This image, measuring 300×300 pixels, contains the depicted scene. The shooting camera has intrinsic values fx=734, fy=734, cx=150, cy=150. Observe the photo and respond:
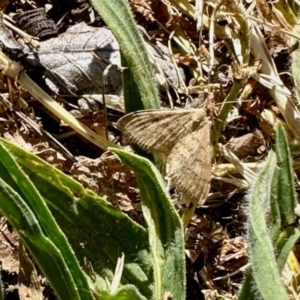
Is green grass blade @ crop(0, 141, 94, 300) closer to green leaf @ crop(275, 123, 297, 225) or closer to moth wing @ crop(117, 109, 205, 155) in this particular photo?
moth wing @ crop(117, 109, 205, 155)

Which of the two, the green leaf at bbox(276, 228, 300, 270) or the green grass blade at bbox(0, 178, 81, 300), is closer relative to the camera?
the green grass blade at bbox(0, 178, 81, 300)

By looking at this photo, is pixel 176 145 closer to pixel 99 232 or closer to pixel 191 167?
pixel 191 167

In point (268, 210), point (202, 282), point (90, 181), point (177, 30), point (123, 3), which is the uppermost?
point (123, 3)

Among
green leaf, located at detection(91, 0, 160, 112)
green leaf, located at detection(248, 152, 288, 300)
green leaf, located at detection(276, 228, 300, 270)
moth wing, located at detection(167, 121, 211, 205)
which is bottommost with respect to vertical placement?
green leaf, located at detection(276, 228, 300, 270)

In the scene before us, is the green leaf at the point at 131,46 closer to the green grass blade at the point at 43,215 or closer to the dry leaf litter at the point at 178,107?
the dry leaf litter at the point at 178,107

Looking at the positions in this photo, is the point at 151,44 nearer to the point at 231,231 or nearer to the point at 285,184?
the point at 231,231

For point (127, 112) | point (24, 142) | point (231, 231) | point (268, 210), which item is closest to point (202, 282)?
point (231, 231)

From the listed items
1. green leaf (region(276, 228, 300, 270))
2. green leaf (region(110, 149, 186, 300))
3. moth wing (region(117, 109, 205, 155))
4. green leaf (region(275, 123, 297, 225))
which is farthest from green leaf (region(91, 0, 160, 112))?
green leaf (region(276, 228, 300, 270))
